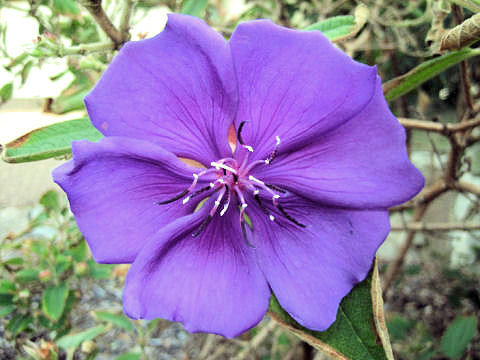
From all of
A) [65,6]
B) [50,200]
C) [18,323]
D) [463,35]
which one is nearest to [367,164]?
[463,35]

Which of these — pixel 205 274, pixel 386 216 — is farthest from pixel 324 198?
pixel 205 274

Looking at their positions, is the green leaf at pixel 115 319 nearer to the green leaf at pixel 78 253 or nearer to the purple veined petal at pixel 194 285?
the green leaf at pixel 78 253

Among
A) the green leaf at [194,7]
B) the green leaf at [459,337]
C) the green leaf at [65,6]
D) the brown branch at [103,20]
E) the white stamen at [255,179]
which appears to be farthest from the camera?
the green leaf at [459,337]

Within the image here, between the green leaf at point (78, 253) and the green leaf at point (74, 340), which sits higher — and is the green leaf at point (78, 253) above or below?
above

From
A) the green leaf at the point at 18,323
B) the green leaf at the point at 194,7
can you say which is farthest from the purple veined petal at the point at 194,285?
the green leaf at the point at 18,323

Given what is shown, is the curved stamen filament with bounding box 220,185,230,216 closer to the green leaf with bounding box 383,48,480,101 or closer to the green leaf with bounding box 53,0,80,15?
the green leaf with bounding box 383,48,480,101

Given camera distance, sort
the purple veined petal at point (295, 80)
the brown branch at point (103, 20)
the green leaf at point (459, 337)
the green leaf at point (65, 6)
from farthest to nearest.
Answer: the green leaf at point (459, 337)
the green leaf at point (65, 6)
the brown branch at point (103, 20)
the purple veined petal at point (295, 80)

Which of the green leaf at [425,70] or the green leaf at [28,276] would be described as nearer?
the green leaf at [425,70]

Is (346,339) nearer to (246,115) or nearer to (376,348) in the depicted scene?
(376,348)

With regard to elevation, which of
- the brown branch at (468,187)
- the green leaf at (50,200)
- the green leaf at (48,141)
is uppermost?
the green leaf at (48,141)
